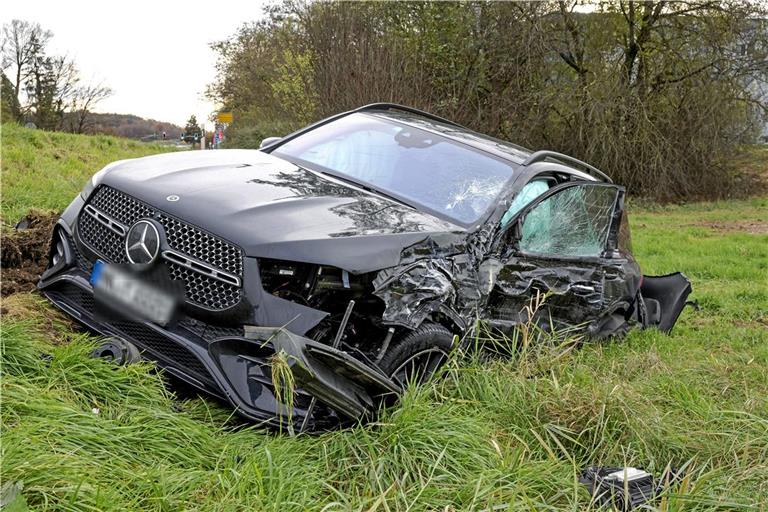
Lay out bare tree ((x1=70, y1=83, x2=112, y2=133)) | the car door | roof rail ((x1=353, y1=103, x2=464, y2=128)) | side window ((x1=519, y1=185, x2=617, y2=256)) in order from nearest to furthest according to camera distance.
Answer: the car door < side window ((x1=519, y1=185, x2=617, y2=256)) < roof rail ((x1=353, y1=103, x2=464, y2=128)) < bare tree ((x1=70, y1=83, x2=112, y2=133))

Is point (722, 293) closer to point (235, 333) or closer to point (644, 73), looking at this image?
point (235, 333)

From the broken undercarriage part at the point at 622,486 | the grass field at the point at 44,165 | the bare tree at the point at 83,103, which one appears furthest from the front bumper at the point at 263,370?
the bare tree at the point at 83,103

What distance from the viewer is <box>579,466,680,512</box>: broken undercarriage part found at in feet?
8.75

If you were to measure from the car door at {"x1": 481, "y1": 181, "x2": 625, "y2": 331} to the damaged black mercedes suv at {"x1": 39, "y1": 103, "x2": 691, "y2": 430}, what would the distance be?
0.01m

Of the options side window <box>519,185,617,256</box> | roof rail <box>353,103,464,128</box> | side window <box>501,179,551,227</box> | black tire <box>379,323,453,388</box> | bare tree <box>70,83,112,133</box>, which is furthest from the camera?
bare tree <box>70,83,112,133</box>

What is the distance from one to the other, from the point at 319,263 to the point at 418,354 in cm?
68

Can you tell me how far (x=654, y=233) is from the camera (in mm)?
13094

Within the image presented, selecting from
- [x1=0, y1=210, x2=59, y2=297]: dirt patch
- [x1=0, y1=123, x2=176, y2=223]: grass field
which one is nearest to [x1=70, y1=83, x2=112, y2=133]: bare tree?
[x1=0, y1=123, x2=176, y2=223]: grass field

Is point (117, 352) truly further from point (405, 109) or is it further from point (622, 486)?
point (405, 109)

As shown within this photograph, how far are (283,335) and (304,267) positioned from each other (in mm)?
447

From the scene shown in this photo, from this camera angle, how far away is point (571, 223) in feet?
15.8

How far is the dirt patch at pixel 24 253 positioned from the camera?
165 inches

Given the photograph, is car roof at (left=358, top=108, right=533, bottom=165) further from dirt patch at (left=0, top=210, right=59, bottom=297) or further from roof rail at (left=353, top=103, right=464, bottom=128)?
dirt patch at (left=0, top=210, right=59, bottom=297)

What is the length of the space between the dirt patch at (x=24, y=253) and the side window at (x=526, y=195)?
2755 millimetres
